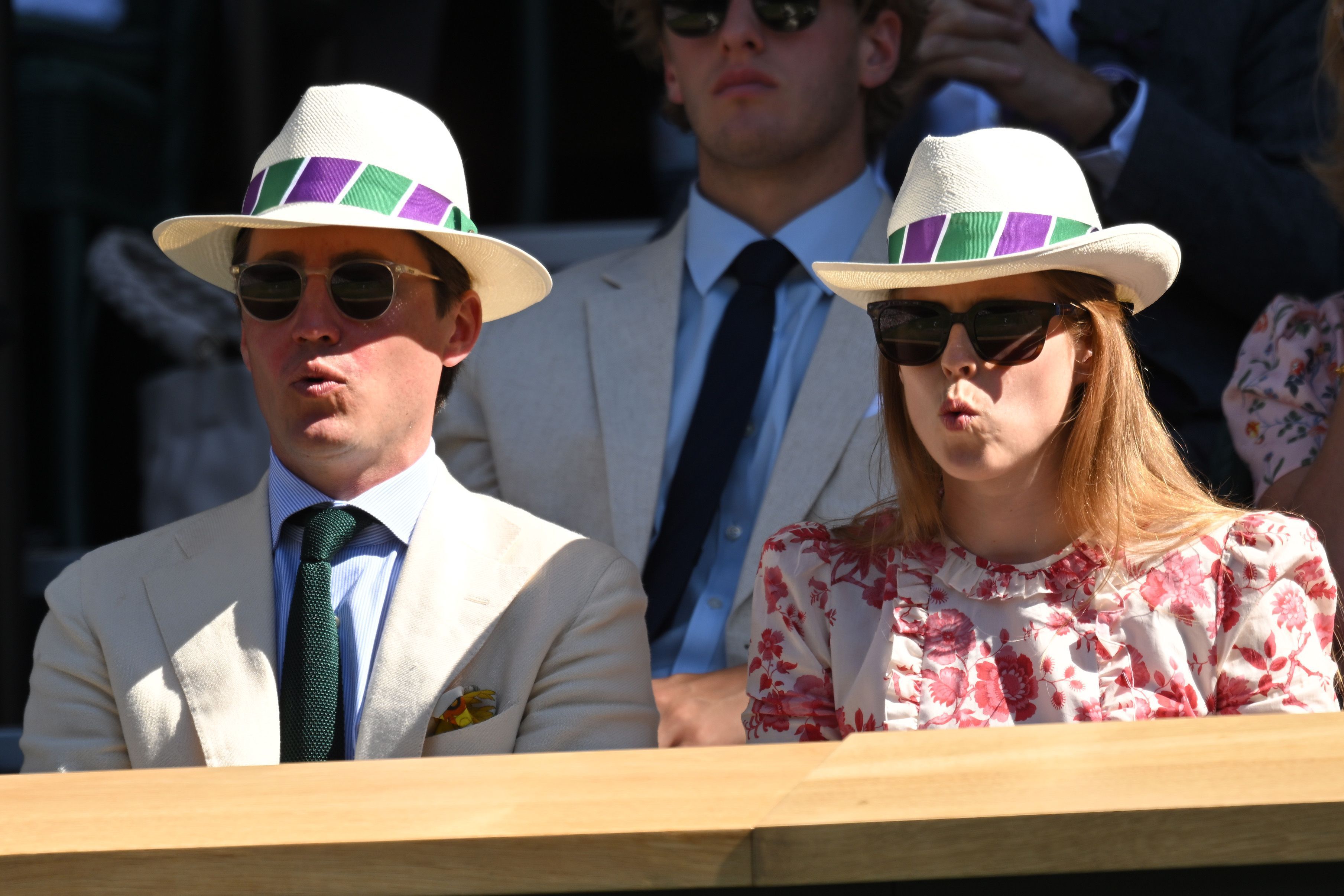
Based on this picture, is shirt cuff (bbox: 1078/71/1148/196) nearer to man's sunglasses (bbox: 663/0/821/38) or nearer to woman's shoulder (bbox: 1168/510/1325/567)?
man's sunglasses (bbox: 663/0/821/38)

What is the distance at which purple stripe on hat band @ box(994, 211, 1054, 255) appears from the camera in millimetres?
2020

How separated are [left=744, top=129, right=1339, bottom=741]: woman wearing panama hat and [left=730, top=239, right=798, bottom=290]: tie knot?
99 centimetres

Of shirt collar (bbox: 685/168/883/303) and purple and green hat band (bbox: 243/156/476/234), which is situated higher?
purple and green hat band (bbox: 243/156/476/234)

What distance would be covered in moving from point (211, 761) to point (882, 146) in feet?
7.27

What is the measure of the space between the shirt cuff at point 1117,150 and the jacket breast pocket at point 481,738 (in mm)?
1770

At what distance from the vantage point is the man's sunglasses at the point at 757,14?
3098 mm

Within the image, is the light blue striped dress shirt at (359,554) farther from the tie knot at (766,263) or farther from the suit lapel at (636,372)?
the tie knot at (766,263)

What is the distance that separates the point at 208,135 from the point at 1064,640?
3783 millimetres

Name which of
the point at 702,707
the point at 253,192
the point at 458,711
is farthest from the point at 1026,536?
the point at 253,192

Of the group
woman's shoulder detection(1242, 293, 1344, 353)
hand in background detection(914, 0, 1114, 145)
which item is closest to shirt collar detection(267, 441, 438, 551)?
woman's shoulder detection(1242, 293, 1344, 353)

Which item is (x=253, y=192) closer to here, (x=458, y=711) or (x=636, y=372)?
(x=458, y=711)

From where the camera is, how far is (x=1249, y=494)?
9.12 feet

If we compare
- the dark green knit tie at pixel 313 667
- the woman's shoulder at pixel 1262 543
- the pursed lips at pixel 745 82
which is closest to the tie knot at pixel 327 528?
the dark green knit tie at pixel 313 667

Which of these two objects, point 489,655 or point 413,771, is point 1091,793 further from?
point 489,655
